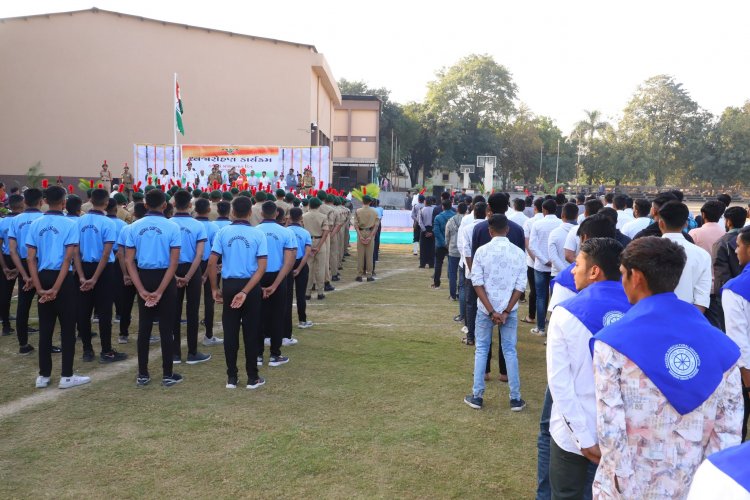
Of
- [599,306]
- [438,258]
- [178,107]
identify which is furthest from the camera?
[178,107]

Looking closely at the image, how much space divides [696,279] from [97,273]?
6.11m

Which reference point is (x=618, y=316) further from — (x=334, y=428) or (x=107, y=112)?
(x=107, y=112)

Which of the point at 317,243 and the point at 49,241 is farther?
the point at 317,243

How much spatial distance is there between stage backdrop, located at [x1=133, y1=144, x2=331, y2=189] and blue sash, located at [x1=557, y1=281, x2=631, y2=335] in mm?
20601

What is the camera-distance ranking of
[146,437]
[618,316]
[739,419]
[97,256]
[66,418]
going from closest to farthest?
[739,419], [618,316], [146,437], [66,418], [97,256]

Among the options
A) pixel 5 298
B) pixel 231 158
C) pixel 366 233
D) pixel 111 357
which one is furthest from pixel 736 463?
pixel 231 158

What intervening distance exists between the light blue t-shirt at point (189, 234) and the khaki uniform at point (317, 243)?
3619 millimetres

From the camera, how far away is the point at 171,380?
5988 millimetres

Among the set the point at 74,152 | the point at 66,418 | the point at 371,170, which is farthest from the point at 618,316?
the point at 371,170

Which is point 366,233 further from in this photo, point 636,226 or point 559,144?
point 559,144

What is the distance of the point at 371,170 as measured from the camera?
149 ft

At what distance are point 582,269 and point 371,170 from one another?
42.9 meters

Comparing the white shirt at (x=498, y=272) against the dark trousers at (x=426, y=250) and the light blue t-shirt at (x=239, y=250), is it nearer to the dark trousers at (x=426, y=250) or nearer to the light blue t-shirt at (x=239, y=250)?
the light blue t-shirt at (x=239, y=250)

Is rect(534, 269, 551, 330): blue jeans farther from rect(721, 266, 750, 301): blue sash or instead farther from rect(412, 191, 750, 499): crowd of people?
rect(721, 266, 750, 301): blue sash
